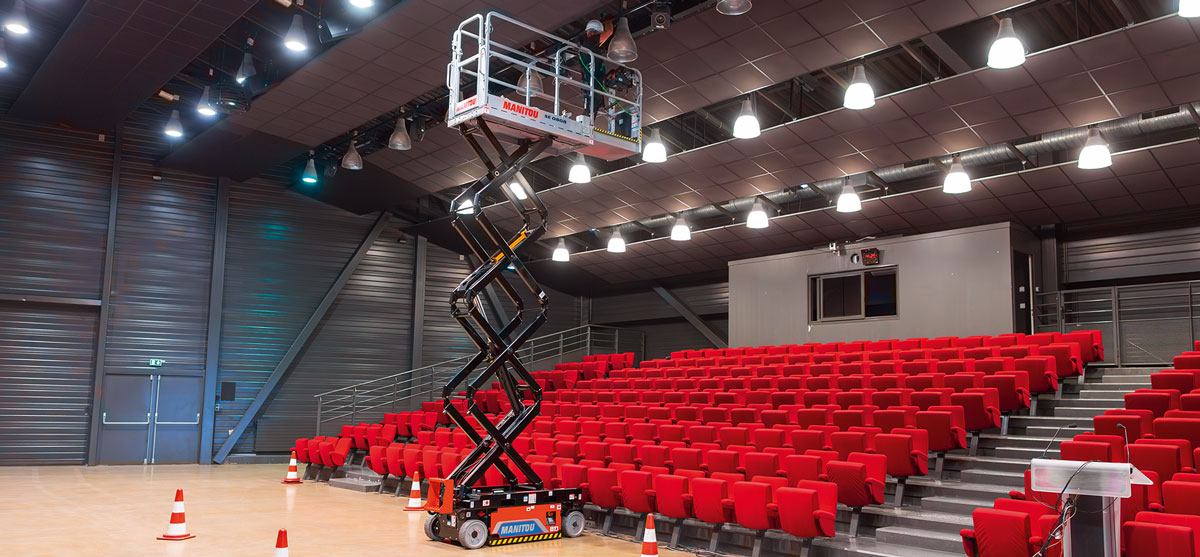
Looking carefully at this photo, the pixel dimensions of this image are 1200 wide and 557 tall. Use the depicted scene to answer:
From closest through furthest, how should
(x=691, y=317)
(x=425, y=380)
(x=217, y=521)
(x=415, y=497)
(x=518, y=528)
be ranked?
(x=518, y=528)
(x=217, y=521)
(x=415, y=497)
(x=691, y=317)
(x=425, y=380)

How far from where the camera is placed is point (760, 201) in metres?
14.4

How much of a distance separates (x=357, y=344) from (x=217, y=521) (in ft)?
33.8

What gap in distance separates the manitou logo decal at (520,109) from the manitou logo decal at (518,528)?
3.72 metres

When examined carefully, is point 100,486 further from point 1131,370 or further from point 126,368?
point 1131,370

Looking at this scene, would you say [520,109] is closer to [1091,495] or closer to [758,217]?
[1091,495]

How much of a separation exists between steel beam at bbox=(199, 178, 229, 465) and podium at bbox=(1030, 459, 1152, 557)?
16.1 m

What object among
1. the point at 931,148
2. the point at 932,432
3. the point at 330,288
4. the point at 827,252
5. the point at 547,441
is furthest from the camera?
the point at 330,288

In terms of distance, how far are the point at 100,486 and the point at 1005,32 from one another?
12936 mm

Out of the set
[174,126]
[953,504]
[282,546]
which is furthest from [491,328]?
[174,126]

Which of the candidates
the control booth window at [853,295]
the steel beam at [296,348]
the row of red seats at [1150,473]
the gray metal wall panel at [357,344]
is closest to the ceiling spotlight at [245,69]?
the steel beam at [296,348]

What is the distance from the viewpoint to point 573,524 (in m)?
8.31

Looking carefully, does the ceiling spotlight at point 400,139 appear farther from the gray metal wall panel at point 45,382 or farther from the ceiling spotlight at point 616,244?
the gray metal wall panel at point 45,382

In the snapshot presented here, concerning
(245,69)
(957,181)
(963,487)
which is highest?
(245,69)

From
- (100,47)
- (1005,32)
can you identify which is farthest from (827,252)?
(100,47)
